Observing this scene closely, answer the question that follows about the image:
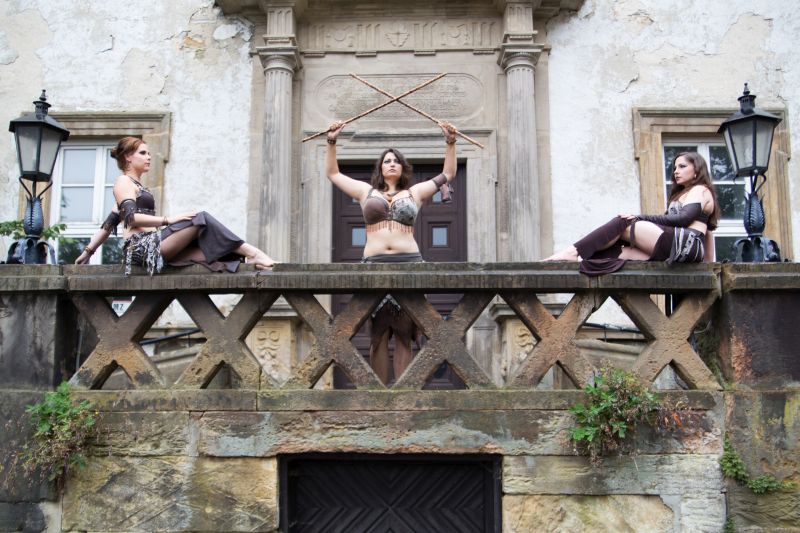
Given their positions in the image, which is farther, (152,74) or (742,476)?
(152,74)

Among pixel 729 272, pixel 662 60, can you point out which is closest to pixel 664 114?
pixel 662 60

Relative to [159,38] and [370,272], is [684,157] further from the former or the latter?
[159,38]

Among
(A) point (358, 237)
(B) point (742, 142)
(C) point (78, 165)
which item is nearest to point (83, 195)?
(C) point (78, 165)

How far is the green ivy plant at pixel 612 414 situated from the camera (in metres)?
4.71

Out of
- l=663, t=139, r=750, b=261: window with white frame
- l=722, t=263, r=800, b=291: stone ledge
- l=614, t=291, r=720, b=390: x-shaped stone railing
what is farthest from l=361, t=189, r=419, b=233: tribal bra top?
l=663, t=139, r=750, b=261: window with white frame

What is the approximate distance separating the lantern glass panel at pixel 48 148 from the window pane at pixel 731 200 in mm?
6980

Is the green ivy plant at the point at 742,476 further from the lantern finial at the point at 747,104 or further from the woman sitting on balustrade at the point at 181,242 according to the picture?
the woman sitting on balustrade at the point at 181,242

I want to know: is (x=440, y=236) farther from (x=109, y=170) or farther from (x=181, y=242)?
(x=181, y=242)

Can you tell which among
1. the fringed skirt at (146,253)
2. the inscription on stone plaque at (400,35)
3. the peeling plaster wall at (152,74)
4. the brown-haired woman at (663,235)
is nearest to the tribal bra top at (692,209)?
the brown-haired woman at (663,235)

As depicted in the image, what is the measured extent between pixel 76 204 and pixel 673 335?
23.7ft

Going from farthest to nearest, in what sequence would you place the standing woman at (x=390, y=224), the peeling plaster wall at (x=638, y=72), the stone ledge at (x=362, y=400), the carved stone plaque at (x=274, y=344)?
the peeling plaster wall at (x=638, y=72), the carved stone plaque at (x=274, y=344), the standing woman at (x=390, y=224), the stone ledge at (x=362, y=400)

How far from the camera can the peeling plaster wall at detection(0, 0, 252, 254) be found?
30.9 feet

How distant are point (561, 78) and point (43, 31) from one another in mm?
5944

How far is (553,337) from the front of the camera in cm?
500
